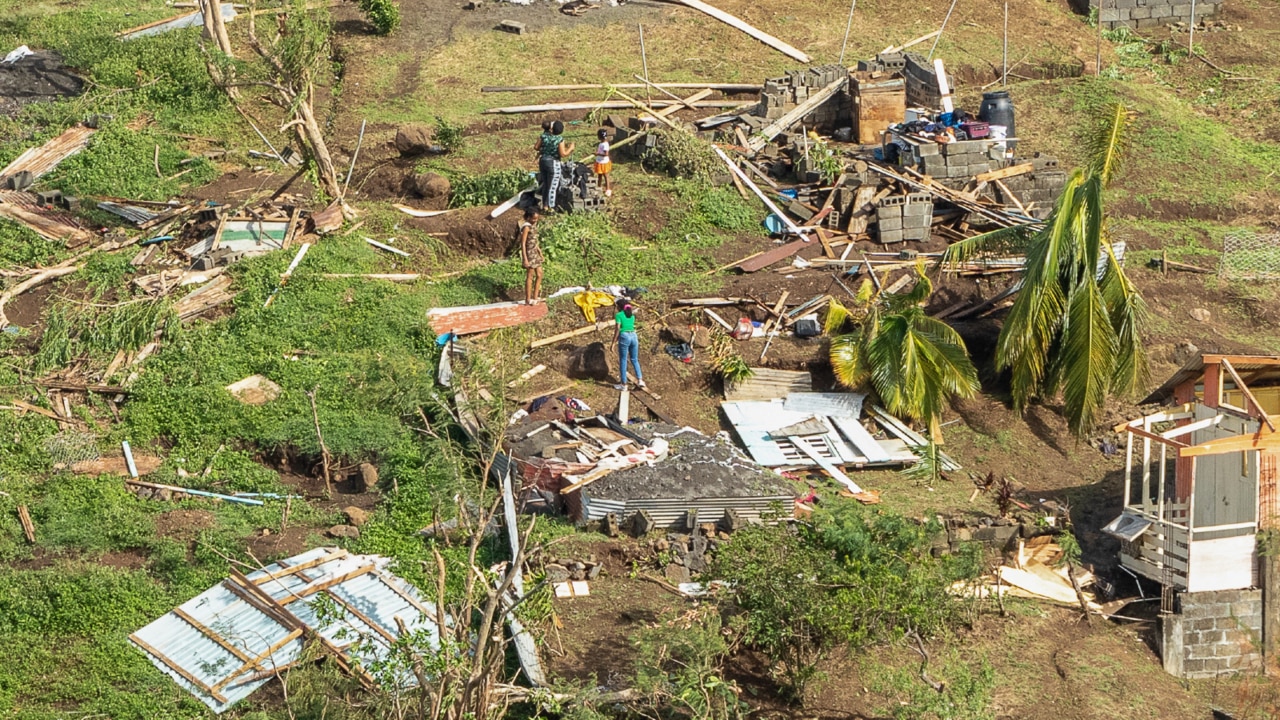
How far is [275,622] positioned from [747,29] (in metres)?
19.7

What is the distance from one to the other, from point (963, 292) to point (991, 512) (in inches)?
178

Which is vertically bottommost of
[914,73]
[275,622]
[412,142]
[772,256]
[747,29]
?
[275,622]

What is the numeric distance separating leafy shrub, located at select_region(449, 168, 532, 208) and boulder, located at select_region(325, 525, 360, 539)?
8.23 metres

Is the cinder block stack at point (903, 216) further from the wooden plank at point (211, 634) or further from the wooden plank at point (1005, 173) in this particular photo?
the wooden plank at point (211, 634)

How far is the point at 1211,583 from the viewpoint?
1595 cm

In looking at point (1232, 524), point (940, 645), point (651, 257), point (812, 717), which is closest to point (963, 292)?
point (651, 257)

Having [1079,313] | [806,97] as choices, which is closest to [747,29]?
[806,97]

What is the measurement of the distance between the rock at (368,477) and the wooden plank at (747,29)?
1573cm

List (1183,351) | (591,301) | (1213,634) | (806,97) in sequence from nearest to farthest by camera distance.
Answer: (1213,634) → (591,301) → (1183,351) → (806,97)

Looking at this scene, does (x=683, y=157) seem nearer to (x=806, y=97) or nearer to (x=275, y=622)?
(x=806, y=97)

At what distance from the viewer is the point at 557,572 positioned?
50.3 ft

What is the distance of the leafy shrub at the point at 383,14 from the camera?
30.2m

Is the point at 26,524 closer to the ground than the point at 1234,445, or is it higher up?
closer to the ground

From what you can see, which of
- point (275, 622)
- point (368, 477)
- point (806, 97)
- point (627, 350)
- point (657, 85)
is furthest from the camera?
point (657, 85)
